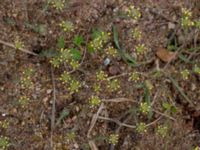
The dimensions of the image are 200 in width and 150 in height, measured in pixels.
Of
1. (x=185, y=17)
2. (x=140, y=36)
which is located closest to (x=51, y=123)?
(x=140, y=36)

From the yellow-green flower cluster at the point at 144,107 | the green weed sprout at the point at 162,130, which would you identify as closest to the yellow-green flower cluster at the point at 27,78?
the yellow-green flower cluster at the point at 144,107

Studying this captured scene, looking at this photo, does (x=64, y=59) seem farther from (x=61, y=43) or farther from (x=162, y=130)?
(x=162, y=130)

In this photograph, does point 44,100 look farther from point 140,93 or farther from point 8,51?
point 140,93

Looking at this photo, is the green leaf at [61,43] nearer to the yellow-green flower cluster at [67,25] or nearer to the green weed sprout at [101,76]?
the yellow-green flower cluster at [67,25]

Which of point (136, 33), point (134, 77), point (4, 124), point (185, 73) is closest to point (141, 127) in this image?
point (134, 77)

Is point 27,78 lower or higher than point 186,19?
lower
